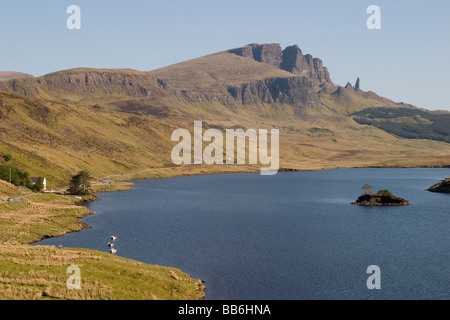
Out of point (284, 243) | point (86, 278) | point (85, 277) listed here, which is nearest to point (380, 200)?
point (284, 243)

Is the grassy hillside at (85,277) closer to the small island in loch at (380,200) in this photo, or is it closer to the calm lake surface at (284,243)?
the calm lake surface at (284,243)

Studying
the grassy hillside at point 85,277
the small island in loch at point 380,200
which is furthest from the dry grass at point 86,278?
the small island in loch at point 380,200

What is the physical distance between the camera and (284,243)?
104375 millimetres

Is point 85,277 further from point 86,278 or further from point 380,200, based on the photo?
point 380,200

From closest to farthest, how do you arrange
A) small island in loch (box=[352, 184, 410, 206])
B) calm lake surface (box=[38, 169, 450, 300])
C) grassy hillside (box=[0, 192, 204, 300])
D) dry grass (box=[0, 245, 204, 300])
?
dry grass (box=[0, 245, 204, 300])
grassy hillside (box=[0, 192, 204, 300])
calm lake surface (box=[38, 169, 450, 300])
small island in loch (box=[352, 184, 410, 206])

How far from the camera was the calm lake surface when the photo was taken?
73375 mm

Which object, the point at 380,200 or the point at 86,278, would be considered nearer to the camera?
the point at 86,278

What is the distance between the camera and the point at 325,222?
134 m

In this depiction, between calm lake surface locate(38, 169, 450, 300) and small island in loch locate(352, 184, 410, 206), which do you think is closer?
calm lake surface locate(38, 169, 450, 300)

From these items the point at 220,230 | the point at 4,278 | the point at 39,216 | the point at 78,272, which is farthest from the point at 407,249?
the point at 39,216

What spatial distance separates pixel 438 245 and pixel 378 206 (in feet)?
218

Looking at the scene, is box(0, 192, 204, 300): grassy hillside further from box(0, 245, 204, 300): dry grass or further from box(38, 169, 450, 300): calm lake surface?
box(38, 169, 450, 300): calm lake surface

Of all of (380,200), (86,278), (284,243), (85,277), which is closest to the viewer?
(86,278)

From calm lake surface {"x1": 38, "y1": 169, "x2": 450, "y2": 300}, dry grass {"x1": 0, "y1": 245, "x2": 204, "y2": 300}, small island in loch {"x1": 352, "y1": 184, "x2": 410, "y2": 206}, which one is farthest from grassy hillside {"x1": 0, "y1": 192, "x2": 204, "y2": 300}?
small island in loch {"x1": 352, "y1": 184, "x2": 410, "y2": 206}
